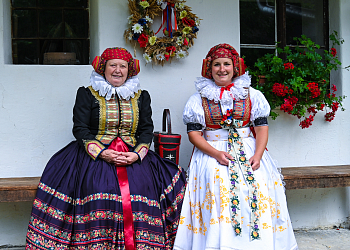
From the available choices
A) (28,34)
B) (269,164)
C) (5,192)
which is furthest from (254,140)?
(28,34)

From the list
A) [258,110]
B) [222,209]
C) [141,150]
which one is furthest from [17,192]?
[258,110]

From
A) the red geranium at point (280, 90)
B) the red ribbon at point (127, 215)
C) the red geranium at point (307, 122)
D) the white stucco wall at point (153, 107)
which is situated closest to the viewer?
the red ribbon at point (127, 215)

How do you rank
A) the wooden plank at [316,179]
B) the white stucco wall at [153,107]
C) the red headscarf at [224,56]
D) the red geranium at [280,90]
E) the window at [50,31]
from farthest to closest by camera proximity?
1. the window at [50,31]
2. the red geranium at [280,90]
3. the white stucco wall at [153,107]
4. the wooden plank at [316,179]
5. the red headscarf at [224,56]

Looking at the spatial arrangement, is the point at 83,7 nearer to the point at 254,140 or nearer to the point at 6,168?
the point at 6,168

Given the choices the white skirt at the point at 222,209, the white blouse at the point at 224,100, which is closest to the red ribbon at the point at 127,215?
the white skirt at the point at 222,209

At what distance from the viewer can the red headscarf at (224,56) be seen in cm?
331

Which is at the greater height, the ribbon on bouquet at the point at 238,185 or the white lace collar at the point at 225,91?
the white lace collar at the point at 225,91

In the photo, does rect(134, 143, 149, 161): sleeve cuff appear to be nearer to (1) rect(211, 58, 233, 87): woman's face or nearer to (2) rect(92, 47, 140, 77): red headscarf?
(2) rect(92, 47, 140, 77): red headscarf

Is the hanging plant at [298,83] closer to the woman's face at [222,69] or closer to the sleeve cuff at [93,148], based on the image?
the woman's face at [222,69]

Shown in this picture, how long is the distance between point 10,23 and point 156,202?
7.93 ft

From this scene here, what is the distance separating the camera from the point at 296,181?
3533 millimetres

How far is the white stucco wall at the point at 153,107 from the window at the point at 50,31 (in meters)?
0.14

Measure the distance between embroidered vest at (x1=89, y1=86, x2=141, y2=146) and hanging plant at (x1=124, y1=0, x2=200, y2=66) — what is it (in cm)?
64

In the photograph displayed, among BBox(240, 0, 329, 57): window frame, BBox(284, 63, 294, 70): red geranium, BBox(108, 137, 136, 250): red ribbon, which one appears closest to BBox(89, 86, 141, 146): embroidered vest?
BBox(108, 137, 136, 250): red ribbon
